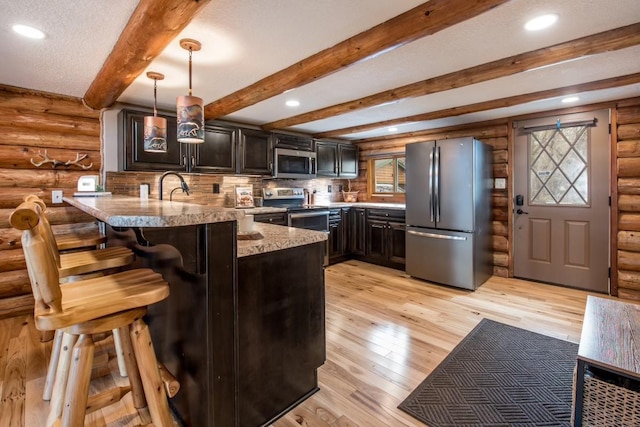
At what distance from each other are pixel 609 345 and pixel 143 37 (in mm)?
2809

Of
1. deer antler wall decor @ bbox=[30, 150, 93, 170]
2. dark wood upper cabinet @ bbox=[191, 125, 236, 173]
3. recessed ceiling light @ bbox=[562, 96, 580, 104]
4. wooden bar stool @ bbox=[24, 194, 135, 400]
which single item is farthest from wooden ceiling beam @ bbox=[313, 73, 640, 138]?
wooden bar stool @ bbox=[24, 194, 135, 400]

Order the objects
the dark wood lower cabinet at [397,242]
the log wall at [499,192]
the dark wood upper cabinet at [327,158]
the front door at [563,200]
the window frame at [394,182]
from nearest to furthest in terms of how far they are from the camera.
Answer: the front door at [563,200] < the log wall at [499,192] < the dark wood lower cabinet at [397,242] < the dark wood upper cabinet at [327,158] < the window frame at [394,182]

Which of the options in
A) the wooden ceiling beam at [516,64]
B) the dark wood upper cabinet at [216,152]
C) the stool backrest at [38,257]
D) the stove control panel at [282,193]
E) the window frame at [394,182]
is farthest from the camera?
the window frame at [394,182]

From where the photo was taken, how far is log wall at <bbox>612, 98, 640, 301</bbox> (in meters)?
3.29

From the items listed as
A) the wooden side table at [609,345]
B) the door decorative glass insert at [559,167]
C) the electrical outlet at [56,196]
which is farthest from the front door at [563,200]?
the electrical outlet at [56,196]

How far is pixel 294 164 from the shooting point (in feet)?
15.6

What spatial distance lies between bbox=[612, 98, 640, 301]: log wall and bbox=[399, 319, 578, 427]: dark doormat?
5.50 ft

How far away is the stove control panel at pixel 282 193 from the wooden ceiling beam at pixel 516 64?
1831mm

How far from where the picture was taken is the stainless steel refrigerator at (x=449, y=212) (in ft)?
11.9

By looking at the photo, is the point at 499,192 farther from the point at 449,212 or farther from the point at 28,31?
the point at 28,31

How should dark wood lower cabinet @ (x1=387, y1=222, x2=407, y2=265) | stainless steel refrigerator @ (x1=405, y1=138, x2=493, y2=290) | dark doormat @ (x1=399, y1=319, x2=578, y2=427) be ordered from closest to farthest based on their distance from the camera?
1. dark doormat @ (x1=399, y1=319, x2=578, y2=427)
2. stainless steel refrigerator @ (x1=405, y1=138, x2=493, y2=290)
3. dark wood lower cabinet @ (x1=387, y1=222, x2=407, y2=265)

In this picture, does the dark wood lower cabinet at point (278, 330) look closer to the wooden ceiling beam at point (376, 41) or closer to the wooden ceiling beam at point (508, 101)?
the wooden ceiling beam at point (376, 41)

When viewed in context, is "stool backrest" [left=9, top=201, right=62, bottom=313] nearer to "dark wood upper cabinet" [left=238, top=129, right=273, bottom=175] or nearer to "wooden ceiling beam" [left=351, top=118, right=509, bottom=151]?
"dark wood upper cabinet" [left=238, top=129, right=273, bottom=175]

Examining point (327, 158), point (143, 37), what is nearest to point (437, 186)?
point (327, 158)
